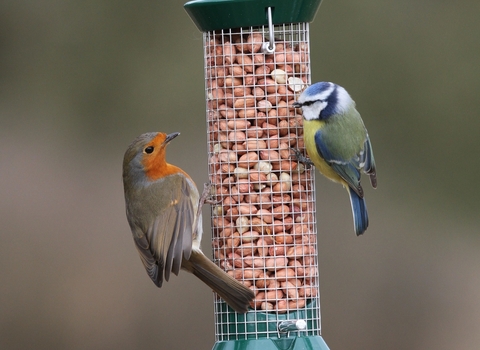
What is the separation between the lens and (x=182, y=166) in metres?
10.3

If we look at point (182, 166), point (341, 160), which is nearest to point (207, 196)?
point (341, 160)

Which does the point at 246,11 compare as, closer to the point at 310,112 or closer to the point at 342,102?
the point at 310,112

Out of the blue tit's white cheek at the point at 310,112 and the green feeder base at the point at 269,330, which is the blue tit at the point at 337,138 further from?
the green feeder base at the point at 269,330

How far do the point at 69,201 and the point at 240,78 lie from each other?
5.38 m

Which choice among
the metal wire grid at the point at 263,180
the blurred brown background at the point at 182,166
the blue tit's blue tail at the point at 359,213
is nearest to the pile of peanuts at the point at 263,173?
the metal wire grid at the point at 263,180

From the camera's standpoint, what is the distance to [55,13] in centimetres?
1155

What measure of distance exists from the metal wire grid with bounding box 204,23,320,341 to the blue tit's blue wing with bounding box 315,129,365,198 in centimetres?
20

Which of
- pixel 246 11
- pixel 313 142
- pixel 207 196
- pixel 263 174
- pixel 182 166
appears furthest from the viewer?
pixel 182 166

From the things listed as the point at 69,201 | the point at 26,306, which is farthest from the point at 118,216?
the point at 26,306

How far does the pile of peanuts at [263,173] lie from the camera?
5652 mm

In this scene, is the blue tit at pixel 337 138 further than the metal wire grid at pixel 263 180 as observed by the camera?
No

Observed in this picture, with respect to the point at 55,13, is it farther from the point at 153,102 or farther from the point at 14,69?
the point at 153,102

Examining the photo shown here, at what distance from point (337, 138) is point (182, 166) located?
4739 millimetres

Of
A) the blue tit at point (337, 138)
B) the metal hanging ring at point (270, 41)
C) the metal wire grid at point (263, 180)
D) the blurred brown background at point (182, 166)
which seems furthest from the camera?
the blurred brown background at point (182, 166)
